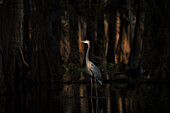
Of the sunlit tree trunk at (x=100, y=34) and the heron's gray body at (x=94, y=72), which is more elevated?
the sunlit tree trunk at (x=100, y=34)

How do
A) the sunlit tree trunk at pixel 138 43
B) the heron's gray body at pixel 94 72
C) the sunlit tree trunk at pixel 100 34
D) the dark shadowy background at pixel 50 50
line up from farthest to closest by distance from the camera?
the sunlit tree trunk at pixel 100 34 → the sunlit tree trunk at pixel 138 43 → the dark shadowy background at pixel 50 50 → the heron's gray body at pixel 94 72

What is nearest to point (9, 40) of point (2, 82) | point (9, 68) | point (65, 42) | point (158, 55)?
point (9, 68)

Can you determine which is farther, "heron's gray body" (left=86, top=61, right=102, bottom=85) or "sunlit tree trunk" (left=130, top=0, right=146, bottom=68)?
"sunlit tree trunk" (left=130, top=0, right=146, bottom=68)

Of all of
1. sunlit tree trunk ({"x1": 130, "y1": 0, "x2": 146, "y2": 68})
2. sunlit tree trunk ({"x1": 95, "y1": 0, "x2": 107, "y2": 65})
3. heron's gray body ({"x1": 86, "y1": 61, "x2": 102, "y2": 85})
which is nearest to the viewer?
heron's gray body ({"x1": 86, "y1": 61, "x2": 102, "y2": 85})

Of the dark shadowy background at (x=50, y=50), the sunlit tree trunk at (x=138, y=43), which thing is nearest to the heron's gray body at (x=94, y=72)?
the dark shadowy background at (x=50, y=50)

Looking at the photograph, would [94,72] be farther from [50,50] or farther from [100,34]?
[100,34]

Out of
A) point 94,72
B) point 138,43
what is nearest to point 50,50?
point 138,43

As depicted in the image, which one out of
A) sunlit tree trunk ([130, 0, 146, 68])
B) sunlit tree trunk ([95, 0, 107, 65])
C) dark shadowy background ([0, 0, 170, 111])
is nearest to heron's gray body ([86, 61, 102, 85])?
dark shadowy background ([0, 0, 170, 111])

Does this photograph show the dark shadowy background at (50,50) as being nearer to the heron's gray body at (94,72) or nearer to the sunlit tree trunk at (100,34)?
the heron's gray body at (94,72)

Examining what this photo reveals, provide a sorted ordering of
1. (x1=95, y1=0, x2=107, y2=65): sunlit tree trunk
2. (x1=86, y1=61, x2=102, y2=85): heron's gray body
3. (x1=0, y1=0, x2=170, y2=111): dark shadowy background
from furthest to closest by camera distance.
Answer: (x1=95, y1=0, x2=107, y2=65): sunlit tree trunk < (x1=0, y1=0, x2=170, y2=111): dark shadowy background < (x1=86, y1=61, x2=102, y2=85): heron's gray body

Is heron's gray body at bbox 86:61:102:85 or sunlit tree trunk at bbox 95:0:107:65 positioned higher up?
sunlit tree trunk at bbox 95:0:107:65

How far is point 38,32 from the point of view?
65.5 ft

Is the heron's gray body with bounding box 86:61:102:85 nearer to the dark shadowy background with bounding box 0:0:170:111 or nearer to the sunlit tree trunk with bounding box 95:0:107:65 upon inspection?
the dark shadowy background with bounding box 0:0:170:111

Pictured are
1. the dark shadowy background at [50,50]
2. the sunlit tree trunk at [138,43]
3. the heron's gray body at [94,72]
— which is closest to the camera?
the heron's gray body at [94,72]
